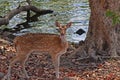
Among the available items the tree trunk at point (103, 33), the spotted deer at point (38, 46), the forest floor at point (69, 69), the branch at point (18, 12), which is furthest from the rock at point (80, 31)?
the spotted deer at point (38, 46)

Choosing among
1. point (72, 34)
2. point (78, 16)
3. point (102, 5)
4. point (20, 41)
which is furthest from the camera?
point (78, 16)

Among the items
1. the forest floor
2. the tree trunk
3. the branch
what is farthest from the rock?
the tree trunk

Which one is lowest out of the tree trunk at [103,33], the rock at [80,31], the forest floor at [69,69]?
the rock at [80,31]

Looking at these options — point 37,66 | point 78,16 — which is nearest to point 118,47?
point 37,66

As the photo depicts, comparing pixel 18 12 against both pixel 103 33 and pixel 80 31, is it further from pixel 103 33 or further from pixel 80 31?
pixel 103 33

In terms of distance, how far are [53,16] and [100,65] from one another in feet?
36.1

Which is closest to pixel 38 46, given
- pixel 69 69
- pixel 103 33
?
pixel 69 69

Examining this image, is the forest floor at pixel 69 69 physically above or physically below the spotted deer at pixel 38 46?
below

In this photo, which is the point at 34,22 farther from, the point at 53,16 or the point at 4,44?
the point at 4,44

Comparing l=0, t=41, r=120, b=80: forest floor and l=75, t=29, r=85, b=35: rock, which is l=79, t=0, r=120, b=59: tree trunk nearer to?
l=0, t=41, r=120, b=80: forest floor

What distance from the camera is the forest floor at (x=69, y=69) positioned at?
28.4 ft

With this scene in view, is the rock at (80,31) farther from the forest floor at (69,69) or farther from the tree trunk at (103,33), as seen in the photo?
the tree trunk at (103,33)

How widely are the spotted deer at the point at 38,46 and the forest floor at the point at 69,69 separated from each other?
12.9 inches

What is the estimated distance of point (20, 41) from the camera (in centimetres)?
847
